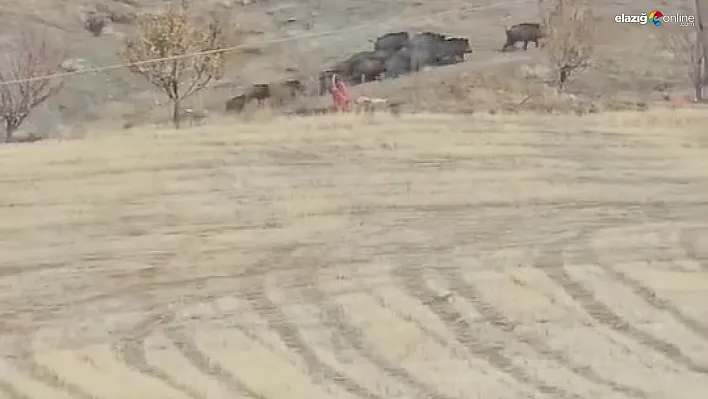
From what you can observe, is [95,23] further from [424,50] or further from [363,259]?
[363,259]

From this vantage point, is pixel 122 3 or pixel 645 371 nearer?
pixel 645 371

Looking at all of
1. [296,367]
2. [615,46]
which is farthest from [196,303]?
[615,46]

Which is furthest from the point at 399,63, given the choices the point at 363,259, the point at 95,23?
the point at 95,23

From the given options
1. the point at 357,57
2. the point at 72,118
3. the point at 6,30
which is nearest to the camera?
the point at 72,118

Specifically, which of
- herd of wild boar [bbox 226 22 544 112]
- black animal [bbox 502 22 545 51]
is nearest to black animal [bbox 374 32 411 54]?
herd of wild boar [bbox 226 22 544 112]

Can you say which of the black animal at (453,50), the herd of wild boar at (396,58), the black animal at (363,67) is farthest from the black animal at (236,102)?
the black animal at (453,50)

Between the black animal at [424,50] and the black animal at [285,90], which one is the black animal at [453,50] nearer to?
the black animal at [424,50]

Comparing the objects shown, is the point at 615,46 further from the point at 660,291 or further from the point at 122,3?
the point at 122,3
